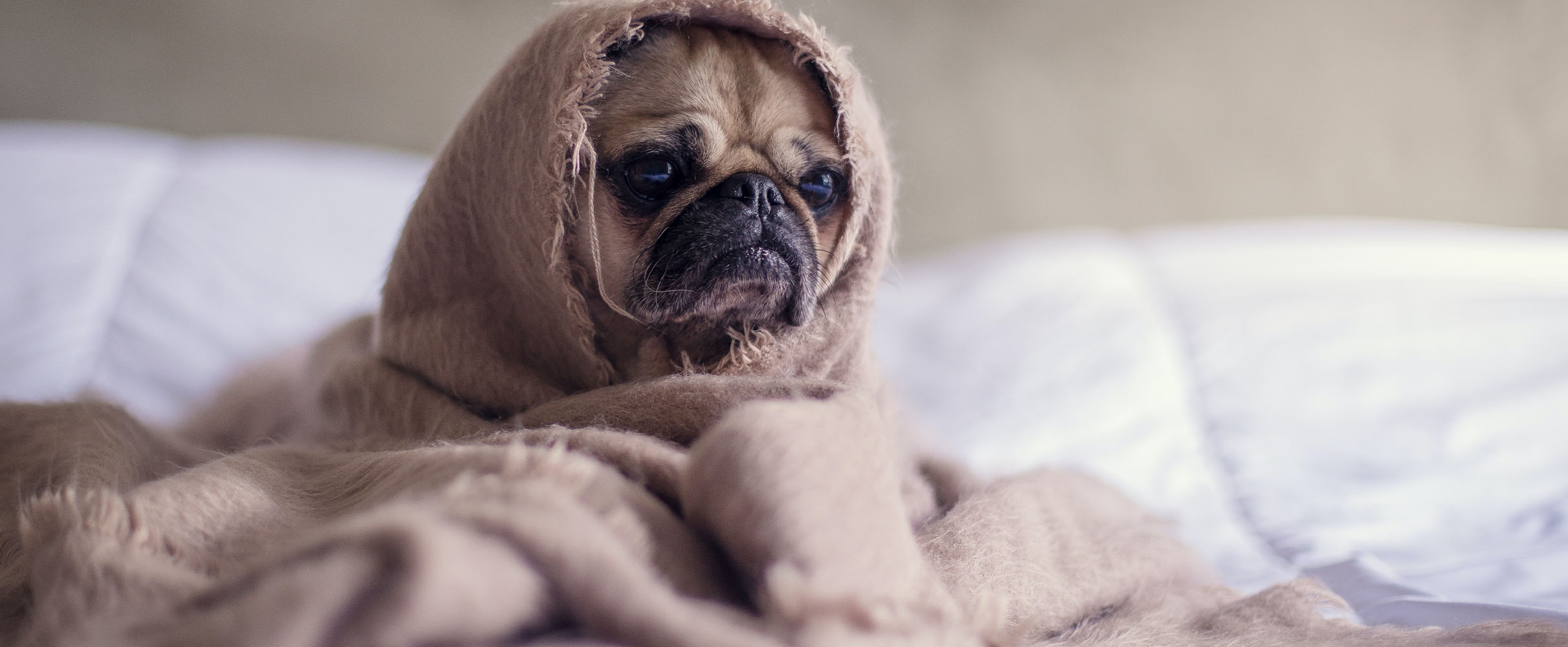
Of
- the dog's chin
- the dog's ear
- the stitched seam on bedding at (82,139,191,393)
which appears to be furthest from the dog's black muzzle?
the stitched seam on bedding at (82,139,191,393)

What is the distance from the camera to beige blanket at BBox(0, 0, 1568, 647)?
507 millimetres

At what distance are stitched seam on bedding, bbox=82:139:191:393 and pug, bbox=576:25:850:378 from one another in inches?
37.9

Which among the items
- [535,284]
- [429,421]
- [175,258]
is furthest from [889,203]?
[175,258]

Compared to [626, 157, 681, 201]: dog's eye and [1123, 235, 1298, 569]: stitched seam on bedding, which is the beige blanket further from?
[1123, 235, 1298, 569]: stitched seam on bedding

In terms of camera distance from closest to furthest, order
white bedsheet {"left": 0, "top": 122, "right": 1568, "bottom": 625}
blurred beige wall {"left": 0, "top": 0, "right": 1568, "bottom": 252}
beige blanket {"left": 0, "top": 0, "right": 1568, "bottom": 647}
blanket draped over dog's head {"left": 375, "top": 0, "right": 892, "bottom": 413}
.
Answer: beige blanket {"left": 0, "top": 0, "right": 1568, "bottom": 647} < blanket draped over dog's head {"left": 375, "top": 0, "right": 892, "bottom": 413} < white bedsheet {"left": 0, "top": 122, "right": 1568, "bottom": 625} < blurred beige wall {"left": 0, "top": 0, "right": 1568, "bottom": 252}

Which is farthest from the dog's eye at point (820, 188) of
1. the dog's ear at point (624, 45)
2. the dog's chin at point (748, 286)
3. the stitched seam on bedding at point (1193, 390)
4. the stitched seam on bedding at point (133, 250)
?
the stitched seam on bedding at point (133, 250)

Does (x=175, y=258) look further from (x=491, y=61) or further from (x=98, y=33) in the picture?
(x=491, y=61)

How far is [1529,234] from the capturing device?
2.21 metres

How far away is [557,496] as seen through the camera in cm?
57

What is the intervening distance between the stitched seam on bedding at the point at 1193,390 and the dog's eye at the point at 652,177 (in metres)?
0.93

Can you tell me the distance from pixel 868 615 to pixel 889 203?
720 millimetres

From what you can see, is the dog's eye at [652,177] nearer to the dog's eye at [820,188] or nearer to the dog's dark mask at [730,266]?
the dog's dark mask at [730,266]

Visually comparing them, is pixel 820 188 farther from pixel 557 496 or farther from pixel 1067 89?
pixel 1067 89

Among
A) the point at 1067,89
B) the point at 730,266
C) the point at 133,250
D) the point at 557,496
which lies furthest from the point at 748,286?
the point at 1067,89
